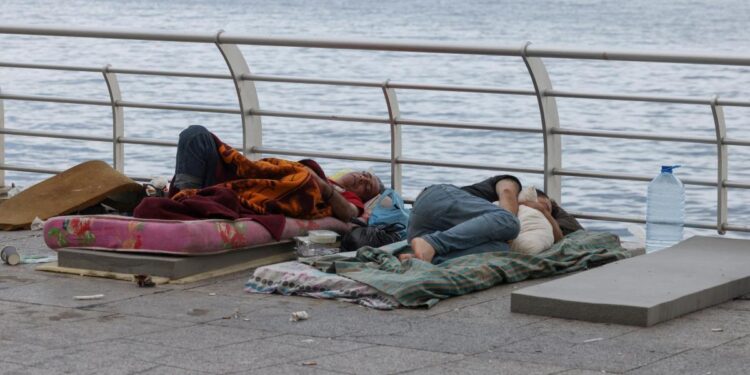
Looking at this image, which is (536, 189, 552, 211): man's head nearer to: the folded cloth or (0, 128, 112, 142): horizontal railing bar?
the folded cloth

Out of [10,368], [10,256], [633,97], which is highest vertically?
[633,97]

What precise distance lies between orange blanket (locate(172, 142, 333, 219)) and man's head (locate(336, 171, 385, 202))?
42cm

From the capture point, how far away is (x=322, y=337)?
5602 mm

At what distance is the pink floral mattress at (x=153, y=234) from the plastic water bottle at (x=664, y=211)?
233 centimetres

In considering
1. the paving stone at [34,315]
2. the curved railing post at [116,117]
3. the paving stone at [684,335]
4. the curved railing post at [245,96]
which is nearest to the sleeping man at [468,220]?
the paving stone at [684,335]

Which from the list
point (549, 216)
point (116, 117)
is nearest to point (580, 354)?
point (549, 216)

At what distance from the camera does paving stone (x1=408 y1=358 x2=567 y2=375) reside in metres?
5.00

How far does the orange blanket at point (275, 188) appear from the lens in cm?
774

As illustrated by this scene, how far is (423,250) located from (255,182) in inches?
54.8

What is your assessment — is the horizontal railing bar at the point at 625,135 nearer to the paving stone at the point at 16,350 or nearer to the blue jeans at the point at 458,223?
the blue jeans at the point at 458,223

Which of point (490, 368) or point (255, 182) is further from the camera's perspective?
point (255, 182)

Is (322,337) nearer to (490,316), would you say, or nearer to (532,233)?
(490,316)

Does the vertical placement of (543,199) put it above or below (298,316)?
above

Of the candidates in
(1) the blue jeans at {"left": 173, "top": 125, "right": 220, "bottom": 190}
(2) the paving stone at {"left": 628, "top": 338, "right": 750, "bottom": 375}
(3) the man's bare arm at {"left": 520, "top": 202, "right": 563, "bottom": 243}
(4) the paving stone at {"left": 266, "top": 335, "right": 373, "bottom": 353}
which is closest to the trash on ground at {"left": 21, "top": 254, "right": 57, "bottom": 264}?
(1) the blue jeans at {"left": 173, "top": 125, "right": 220, "bottom": 190}
